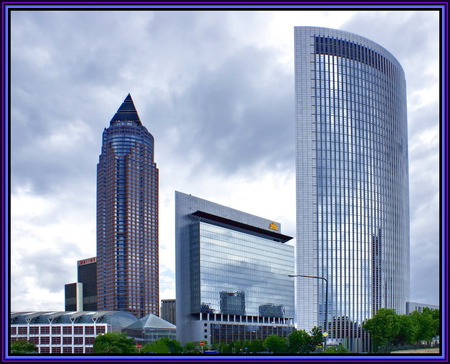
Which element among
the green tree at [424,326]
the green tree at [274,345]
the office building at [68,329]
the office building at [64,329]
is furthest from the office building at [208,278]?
the green tree at [424,326]

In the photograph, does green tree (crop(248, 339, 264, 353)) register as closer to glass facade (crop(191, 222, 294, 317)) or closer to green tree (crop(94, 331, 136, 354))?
green tree (crop(94, 331, 136, 354))

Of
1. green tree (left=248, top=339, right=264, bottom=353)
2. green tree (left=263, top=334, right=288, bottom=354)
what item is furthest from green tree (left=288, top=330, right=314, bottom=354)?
green tree (left=248, top=339, right=264, bottom=353)

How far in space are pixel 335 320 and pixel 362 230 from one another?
3099cm

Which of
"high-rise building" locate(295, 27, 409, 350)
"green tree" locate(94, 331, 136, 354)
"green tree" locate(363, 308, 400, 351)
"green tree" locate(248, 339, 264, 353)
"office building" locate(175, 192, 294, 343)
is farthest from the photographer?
"high-rise building" locate(295, 27, 409, 350)

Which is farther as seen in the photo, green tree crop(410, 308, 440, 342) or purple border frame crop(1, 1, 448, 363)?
green tree crop(410, 308, 440, 342)

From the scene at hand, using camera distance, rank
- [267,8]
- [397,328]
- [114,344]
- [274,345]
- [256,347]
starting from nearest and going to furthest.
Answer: [267,8] < [114,344] < [397,328] < [256,347] < [274,345]

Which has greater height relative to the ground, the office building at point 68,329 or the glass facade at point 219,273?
the glass facade at point 219,273

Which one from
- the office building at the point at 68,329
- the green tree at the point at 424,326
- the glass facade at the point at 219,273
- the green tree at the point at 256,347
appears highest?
the glass facade at the point at 219,273

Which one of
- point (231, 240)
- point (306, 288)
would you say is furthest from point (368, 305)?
point (231, 240)

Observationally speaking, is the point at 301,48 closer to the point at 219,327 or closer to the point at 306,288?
the point at 306,288

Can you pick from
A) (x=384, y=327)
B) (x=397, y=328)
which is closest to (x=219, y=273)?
(x=384, y=327)

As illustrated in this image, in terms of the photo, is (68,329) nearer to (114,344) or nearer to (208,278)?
(208,278)

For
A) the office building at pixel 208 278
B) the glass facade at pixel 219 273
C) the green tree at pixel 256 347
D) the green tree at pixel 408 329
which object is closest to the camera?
the green tree at pixel 256 347

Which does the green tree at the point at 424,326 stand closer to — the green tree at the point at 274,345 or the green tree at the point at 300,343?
the green tree at the point at 300,343
